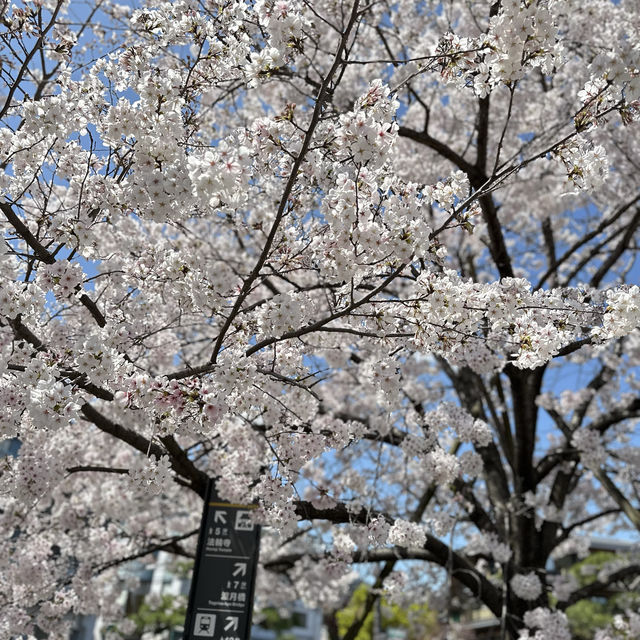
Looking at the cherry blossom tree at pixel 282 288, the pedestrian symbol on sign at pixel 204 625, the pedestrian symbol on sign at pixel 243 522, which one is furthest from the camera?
the pedestrian symbol on sign at pixel 243 522

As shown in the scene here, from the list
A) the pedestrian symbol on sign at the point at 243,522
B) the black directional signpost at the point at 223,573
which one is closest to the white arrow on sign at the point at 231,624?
the black directional signpost at the point at 223,573

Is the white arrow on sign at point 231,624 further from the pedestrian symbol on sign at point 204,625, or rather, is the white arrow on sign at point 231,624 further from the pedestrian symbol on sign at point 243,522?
the pedestrian symbol on sign at point 243,522

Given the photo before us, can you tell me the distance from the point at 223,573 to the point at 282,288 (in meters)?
3.43

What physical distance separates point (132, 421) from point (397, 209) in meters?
3.33

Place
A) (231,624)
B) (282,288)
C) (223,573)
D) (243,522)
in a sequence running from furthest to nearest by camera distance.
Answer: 1. (282,288)
2. (243,522)
3. (223,573)
4. (231,624)

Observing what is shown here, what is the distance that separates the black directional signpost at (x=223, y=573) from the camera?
4562 millimetres

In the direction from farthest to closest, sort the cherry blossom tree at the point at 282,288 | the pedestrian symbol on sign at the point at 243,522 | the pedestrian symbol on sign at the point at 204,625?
the pedestrian symbol on sign at the point at 243,522 → the pedestrian symbol on sign at the point at 204,625 → the cherry blossom tree at the point at 282,288

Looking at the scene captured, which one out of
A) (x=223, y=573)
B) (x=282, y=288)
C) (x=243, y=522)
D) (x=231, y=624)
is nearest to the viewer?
(x=231, y=624)

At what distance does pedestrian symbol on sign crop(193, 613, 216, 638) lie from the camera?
14.9ft

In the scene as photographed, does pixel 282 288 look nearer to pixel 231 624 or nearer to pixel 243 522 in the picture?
pixel 243 522

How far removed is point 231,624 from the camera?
180 inches

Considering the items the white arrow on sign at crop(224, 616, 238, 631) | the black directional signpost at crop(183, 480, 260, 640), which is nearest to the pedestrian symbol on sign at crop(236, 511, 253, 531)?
the black directional signpost at crop(183, 480, 260, 640)

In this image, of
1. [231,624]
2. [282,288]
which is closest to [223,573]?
[231,624]

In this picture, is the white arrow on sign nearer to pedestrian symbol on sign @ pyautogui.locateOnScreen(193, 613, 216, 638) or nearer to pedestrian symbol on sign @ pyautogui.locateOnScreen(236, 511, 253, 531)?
pedestrian symbol on sign @ pyautogui.locateOnScreen(193, 613, 216, 638)
